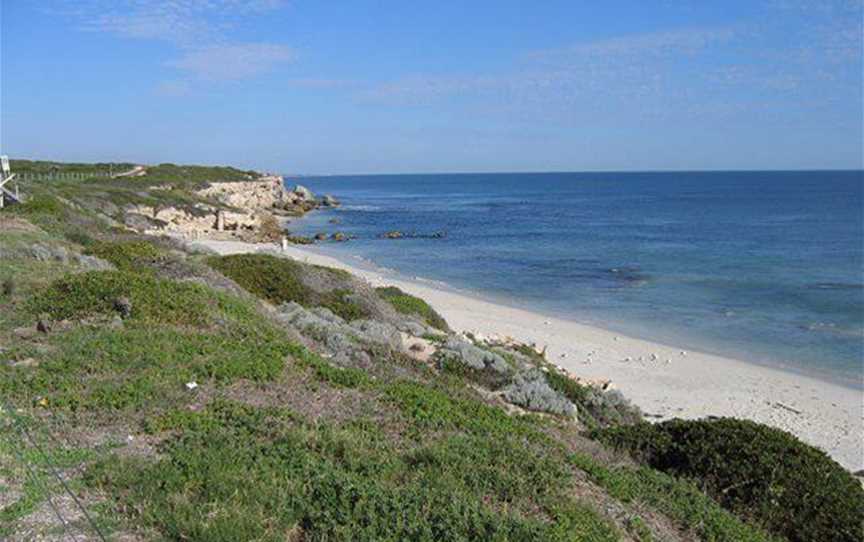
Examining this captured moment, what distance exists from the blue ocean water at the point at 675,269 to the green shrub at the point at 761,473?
14.1 meters

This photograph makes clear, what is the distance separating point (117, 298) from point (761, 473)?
32.2 feet

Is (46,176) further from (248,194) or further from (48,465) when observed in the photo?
(48,465)

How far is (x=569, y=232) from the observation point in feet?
224

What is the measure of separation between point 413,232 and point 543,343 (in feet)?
146

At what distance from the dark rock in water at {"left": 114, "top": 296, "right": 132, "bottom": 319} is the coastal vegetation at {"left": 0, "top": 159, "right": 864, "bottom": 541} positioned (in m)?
0.03

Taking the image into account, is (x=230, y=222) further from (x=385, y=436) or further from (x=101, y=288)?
(x=385, y=436)

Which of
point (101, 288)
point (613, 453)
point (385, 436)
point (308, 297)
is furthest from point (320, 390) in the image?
point (308, 297)

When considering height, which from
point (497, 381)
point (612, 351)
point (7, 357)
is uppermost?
point (7, 357)

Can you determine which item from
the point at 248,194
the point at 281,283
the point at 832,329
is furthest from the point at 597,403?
the point at 248,194

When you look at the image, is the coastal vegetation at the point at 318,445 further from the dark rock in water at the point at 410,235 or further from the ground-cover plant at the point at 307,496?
the dark rock in water at the point at 410,235

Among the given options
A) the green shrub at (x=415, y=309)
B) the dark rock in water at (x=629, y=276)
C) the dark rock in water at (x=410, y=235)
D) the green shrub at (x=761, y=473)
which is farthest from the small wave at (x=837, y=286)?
the dark rock in water at (x=410, y=235)

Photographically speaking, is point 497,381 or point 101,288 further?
point 497,381

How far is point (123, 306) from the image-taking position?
11641mm

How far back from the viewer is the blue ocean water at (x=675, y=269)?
2719cm
